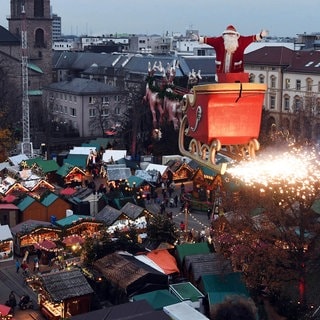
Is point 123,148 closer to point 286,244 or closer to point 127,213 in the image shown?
point 127,213

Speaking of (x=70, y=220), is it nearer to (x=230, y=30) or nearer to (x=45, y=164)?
(x=45, y=164)

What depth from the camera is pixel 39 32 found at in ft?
206

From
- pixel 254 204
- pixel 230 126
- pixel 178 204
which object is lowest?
pixel 178 204

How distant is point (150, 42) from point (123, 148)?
74.1 meters

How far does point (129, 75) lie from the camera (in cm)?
6309

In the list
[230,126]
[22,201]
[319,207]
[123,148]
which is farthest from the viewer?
[123,148]

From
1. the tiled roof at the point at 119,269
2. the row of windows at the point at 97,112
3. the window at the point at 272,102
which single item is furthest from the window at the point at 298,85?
the tiled roof at the point at 119,269

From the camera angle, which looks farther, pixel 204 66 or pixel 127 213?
pixel 204 66

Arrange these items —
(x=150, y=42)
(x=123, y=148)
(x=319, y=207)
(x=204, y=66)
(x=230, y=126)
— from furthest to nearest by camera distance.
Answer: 1. (x=150, y=42)
2. (x=204, y=66)
3. (x=123, y=148)
4. (x=319, y=207)
5. (x=230, y=126)

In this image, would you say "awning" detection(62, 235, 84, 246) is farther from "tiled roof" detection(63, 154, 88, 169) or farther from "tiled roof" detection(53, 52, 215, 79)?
"tiled roof" detection(53, 52, 215, 79)

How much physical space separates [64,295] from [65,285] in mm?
469

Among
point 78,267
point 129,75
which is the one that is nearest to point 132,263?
point 78,267

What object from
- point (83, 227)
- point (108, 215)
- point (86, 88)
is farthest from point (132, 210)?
point (86, 88)

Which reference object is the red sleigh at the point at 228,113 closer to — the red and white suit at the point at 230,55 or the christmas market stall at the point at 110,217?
the red and white suit at the point at 230,55
